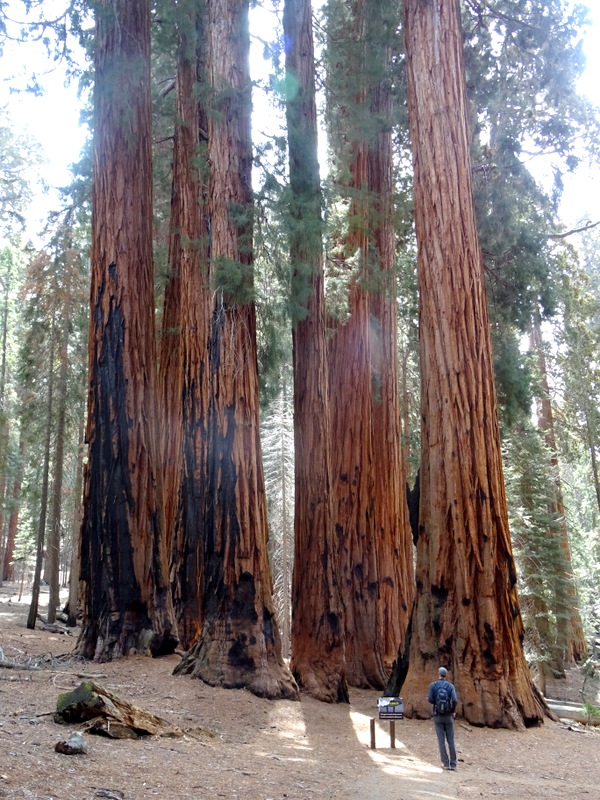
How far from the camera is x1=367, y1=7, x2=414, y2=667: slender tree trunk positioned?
1295cm

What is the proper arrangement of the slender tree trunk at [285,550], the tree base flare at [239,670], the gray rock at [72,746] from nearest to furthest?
the gray rock at [72,746] → the tree base flare at [239,670] → the slender tree trunk at [285,550]

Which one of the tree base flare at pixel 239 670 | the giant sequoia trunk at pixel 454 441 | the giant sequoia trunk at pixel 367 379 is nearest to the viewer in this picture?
the tree base flare at pixel 239 670

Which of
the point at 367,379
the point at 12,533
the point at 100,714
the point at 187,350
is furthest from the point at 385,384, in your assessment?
the point at 12,533

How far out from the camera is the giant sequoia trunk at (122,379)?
10305mm

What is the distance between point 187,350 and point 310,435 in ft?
7.39

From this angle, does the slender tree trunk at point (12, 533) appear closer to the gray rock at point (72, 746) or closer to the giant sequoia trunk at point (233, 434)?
the giant sequoia trunk at point (233, 434)

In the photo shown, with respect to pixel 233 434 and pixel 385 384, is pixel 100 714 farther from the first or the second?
pixel 385 384

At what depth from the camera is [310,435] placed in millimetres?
11219

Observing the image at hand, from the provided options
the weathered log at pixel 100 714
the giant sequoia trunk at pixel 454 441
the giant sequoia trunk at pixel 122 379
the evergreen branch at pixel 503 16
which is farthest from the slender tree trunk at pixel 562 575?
the weathered log at pixel 100 714

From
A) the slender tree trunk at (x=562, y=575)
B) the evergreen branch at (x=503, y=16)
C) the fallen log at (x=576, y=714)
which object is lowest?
the fallen log at (x=576, y=714)

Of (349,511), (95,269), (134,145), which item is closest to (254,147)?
(134,145)

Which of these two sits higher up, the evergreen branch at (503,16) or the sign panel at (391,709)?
the evergreen branch at (503,16)

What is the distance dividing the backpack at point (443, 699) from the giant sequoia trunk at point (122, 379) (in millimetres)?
4377

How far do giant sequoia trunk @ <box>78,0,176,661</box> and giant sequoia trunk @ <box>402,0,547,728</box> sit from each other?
3.88 metres
